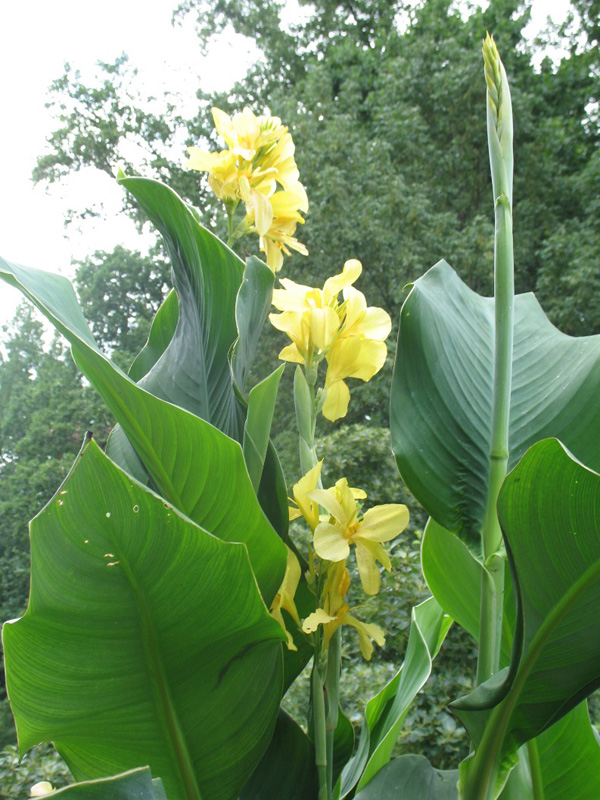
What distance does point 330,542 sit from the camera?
1.18 feet

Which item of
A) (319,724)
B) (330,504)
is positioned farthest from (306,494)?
(319,724)

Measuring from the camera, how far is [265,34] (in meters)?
6.94

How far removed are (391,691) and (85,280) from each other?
717 centimetres

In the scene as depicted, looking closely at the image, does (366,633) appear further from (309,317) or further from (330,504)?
(309,317)

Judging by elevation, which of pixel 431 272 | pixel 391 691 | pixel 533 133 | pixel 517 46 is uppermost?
pixel 517 46

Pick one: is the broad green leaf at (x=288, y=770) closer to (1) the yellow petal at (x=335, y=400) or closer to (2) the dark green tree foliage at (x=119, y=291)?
(1) the yellow petal at (x=335, y=400)

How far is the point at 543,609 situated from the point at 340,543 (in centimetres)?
10

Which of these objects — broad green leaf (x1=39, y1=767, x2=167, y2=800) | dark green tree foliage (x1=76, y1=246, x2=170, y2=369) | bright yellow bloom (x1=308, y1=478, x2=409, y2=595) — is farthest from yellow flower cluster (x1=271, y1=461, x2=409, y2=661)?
dark green tree foliage (x1=76, y1=246, x2=170, y2=369)

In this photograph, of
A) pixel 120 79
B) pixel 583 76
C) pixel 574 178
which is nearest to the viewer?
pixel 574 178

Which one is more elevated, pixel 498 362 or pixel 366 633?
pixel 498 362

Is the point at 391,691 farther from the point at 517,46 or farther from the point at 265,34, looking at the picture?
the point at 265,34

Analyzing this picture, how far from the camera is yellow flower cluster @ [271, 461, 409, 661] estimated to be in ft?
1.18

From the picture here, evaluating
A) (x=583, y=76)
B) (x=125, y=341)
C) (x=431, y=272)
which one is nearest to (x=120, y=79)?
(x=125, y=341)

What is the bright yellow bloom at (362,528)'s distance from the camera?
36cm
